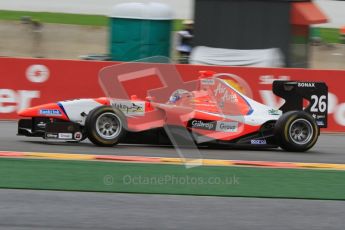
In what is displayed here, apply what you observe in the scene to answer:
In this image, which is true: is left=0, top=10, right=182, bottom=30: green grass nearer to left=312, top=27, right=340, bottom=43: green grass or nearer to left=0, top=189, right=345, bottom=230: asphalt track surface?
left=312, top=27, right=340, bottom=43: green grass

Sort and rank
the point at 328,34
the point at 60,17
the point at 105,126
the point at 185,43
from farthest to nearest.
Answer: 1. the point at 328,34
2. the point at 60,17
3. the point at 185,43
4. the point at 105,126

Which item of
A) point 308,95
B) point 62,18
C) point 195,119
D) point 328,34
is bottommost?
point 195,119

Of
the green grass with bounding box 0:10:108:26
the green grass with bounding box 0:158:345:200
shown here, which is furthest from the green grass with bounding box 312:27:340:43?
the green grass with bounding box 0:158:345:200

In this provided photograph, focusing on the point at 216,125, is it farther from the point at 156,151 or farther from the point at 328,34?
the point at 328,34

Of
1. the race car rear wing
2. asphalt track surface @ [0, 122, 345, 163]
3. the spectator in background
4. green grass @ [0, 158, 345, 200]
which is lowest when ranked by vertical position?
asphalt track surface @ [0, 122, 345, 163]

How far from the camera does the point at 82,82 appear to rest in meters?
14.5

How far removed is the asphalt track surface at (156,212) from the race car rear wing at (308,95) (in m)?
3.79

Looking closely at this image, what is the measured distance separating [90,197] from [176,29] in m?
21.2

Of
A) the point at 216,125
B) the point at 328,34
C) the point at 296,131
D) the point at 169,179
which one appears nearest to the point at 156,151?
the point at 216,125

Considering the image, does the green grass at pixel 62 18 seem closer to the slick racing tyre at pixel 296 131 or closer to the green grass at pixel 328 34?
the green grass at pixel 328 34

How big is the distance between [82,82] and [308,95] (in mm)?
4952

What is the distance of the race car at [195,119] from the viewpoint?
34.2ft

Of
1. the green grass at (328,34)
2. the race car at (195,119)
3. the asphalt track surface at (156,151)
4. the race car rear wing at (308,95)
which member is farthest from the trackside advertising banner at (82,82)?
the green grass at (328,34)

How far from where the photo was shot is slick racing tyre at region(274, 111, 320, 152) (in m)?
10.8
